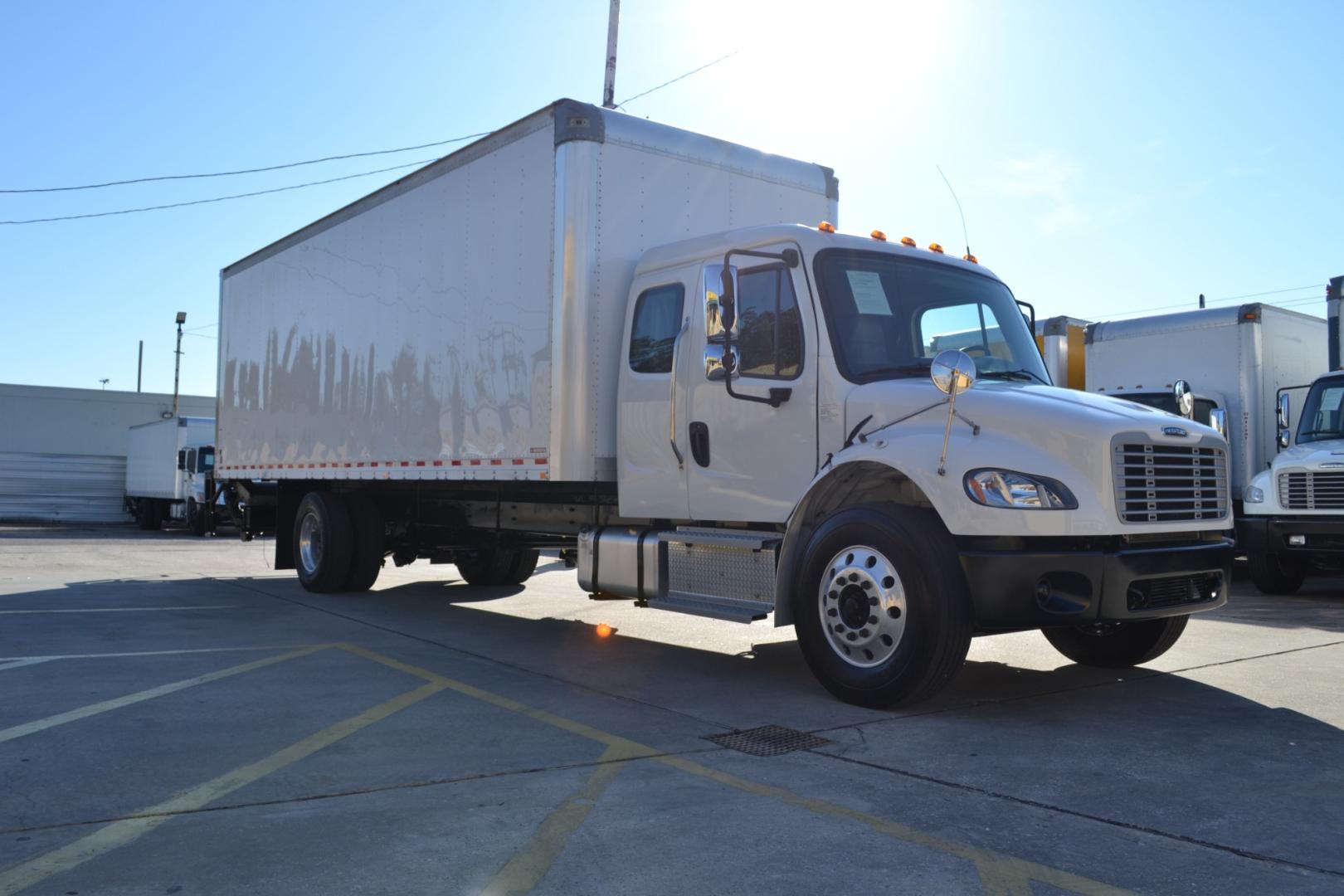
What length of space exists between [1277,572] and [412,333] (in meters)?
9.89

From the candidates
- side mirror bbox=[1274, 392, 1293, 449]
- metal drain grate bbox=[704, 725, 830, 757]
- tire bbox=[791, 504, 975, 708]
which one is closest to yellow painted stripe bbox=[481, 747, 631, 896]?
metal drain grate bbox=[704, 725, 830, 757]

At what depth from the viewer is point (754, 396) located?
7.05m

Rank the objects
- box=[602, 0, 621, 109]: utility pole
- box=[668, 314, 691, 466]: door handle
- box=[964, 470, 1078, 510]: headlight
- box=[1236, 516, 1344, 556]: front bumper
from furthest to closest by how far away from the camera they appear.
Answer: box=[602, 0, 621, 109]: utility pole < box=[1236, 516, 1344, 556]: front bumper < box=[668, 314, 691, 466]: door handle < box=[964, 470, 1078, 510]: headlight

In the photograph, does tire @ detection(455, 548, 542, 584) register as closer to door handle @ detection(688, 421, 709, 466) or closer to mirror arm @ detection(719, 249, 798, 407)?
door handle @ detection(688, 421, 709, 466)

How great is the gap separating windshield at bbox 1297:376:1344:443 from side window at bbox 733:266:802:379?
27.7ft

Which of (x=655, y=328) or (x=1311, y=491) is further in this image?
(x=1311, y=491)

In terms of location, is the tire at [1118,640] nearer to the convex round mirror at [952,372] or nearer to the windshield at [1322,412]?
the convex round mirror at [952,372]

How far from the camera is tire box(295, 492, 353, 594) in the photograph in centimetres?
1203

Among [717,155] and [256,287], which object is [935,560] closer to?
[717,155]

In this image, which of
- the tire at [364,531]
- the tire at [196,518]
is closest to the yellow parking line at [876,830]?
the tire at [364,531]

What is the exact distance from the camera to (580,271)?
321 inches

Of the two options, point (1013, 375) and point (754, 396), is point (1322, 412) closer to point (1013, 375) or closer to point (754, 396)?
point (1013, 375)

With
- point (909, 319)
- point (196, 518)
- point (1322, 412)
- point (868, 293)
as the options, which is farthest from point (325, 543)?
point (196, 518)

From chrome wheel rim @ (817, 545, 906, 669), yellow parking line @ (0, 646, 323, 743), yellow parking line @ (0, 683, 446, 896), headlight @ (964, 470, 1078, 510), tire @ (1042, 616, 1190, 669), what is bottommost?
yellow parking line @ (0, 683, 446, 896)
